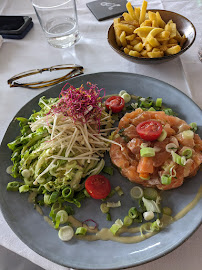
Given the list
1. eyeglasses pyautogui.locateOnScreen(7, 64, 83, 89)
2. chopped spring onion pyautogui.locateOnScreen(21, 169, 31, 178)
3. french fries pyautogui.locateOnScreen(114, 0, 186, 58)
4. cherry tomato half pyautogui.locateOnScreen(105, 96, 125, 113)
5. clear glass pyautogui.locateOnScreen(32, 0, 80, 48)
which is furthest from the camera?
clear glass pyautogui.locateOnScreen(32, 0, 80, 48)

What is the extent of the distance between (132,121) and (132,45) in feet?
2.62

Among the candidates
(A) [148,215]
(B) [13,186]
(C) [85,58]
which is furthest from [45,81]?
(A) [148,215]

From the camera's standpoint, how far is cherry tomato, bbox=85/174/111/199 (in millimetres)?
1518

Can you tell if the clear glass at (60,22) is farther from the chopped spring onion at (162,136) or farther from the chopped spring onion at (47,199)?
the chopped spring onion at (47,199)

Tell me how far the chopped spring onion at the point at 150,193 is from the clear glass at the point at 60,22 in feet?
5.86

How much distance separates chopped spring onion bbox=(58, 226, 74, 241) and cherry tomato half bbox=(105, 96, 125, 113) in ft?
3.00

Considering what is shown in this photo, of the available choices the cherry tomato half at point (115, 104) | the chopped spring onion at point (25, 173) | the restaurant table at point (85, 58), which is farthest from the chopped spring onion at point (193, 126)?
the chopped spring onion at point (25, 173)

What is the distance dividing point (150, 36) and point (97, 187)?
4.13 feet

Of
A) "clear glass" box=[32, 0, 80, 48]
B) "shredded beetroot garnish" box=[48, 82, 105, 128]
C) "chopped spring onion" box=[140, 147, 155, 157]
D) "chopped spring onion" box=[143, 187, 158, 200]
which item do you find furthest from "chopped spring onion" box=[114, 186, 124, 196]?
"clear glass" box=[32, 0, 80, 48]

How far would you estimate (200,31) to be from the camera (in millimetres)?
2596

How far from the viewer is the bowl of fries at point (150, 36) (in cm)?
205

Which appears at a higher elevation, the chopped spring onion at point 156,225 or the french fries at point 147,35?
the french fries at point 147,35

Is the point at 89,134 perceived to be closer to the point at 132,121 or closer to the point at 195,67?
the point at 132,121

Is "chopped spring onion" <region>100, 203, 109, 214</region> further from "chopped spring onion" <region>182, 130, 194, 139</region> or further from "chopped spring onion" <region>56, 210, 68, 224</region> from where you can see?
"chopped spring onion" <region>182, 130, 194, 139</region>
